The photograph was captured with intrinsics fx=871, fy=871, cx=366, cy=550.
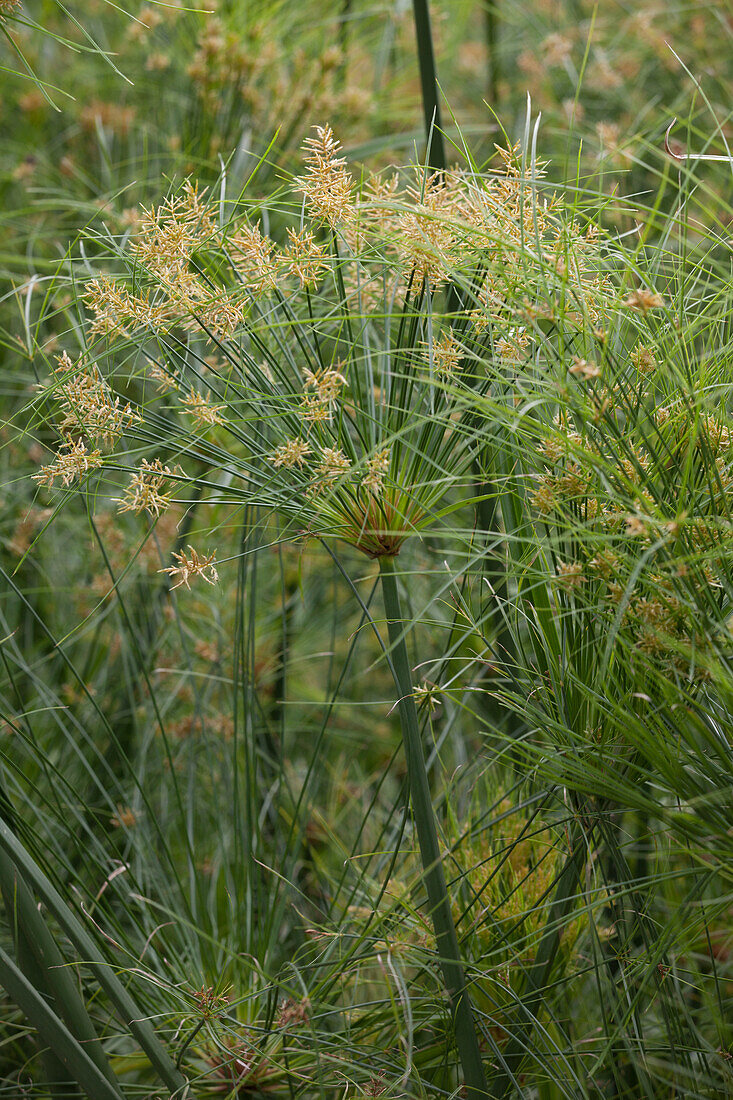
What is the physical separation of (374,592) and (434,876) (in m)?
0.27

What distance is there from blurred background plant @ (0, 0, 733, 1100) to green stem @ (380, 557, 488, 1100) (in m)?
0.02

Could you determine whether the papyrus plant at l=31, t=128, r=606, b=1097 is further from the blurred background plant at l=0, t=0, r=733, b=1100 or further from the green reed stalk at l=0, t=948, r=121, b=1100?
the green reed stalk at l=0, t=948, r=121, b=1100

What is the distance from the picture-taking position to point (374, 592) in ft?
2.32

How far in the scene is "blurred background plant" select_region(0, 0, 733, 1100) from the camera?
0.43m

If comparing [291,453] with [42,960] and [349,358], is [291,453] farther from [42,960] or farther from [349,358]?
[42,960]

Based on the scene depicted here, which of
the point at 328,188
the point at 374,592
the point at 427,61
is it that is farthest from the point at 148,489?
the point at 427,61

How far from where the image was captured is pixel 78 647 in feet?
3.53

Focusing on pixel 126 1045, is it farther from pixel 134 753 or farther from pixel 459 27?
pixel 459 27

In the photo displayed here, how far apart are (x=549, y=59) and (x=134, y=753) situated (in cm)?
100

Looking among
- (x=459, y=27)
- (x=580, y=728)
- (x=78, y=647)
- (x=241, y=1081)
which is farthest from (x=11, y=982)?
(x=459, y=27)

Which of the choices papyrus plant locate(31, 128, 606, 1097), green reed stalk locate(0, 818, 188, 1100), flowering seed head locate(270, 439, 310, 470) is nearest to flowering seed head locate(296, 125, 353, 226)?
papyrus plant locate(31, 128, 606, 1097)

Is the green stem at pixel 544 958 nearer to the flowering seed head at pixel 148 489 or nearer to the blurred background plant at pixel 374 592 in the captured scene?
the blurred background plant at pixel 374 592

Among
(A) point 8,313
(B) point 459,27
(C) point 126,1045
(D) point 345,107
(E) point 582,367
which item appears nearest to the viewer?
(E) point 582,367

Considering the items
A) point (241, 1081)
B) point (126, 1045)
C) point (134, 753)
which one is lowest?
point (126, 1045)
